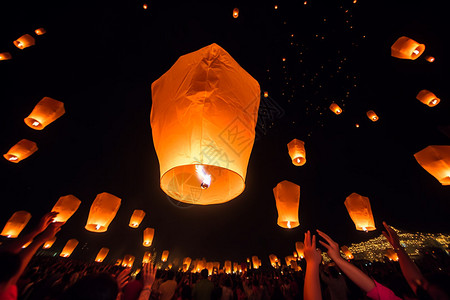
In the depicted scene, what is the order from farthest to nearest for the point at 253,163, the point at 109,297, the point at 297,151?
the point at 253,163, the point at 297,151, the point at 109,297

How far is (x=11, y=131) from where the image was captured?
7.56 m

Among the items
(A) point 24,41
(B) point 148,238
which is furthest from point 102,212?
(A) point 24,41

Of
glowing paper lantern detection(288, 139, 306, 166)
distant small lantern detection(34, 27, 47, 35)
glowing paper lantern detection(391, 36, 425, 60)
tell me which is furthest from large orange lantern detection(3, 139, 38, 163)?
glowing paper lantern detection(391, 36, 425, 60)

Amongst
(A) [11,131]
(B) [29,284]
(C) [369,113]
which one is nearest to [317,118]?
(C) [369,113]

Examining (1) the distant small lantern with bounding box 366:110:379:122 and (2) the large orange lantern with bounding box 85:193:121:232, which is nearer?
(2) the large orange lantern with bounding box 85:193:121:232

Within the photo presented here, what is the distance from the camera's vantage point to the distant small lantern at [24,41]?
5.52m

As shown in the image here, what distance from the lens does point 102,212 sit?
4.51 meters

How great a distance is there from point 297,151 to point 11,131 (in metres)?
11.6

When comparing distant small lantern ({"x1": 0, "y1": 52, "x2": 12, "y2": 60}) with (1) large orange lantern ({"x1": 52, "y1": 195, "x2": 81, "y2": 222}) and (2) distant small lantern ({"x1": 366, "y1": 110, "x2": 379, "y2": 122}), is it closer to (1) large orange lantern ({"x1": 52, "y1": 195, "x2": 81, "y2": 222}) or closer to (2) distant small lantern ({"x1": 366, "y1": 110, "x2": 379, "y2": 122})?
(1) large orange lantern ({"x1": 52, "y1": 195, "x2": 81, "y2": 222})

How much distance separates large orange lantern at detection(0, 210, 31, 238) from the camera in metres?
7.63

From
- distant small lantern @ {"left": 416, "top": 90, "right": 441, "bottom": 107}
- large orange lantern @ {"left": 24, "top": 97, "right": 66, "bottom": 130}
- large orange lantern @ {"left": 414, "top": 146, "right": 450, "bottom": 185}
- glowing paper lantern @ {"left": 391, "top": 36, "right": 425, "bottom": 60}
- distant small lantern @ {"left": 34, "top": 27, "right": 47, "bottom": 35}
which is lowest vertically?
large orange lantern @ {"left": 414, "top": 146, "right": 450, "bottom": 185}

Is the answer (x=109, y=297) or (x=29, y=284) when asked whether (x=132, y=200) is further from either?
(x=109, y=297)

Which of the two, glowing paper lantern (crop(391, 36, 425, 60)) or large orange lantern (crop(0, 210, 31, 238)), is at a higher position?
glowing paper lantern (crop(391, 36, 425, 60))

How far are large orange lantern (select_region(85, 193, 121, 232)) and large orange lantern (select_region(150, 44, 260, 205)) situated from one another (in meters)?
3.96
